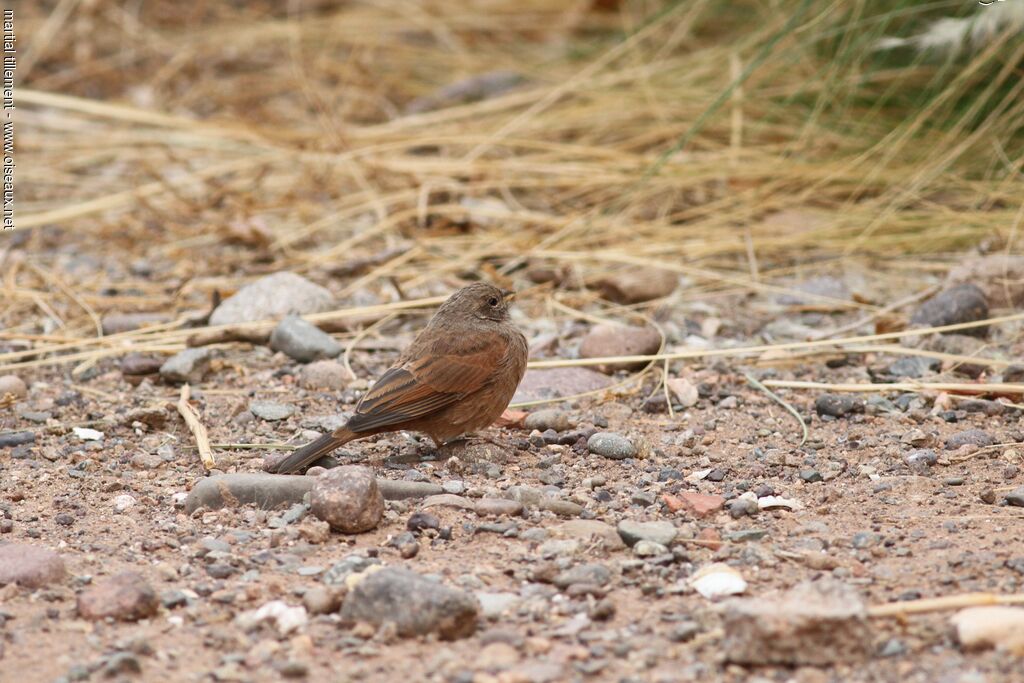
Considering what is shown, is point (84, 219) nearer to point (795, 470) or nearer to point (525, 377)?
point (525, 377)

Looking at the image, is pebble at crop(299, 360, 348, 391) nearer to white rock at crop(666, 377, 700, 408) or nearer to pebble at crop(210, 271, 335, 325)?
pebble at crop(210, 271, 335, 325)

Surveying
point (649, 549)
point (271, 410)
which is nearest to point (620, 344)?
point (271, 410)

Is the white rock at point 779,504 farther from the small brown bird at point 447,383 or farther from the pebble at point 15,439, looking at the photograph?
the pebble at point 15,439

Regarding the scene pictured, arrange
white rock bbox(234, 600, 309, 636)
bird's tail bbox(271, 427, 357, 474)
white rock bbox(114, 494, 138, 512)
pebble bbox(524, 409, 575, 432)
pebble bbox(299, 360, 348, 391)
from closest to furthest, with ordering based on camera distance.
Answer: white rock bbox(234, 600, 309, 636) < white rock bbox(114, 494, 138, 512) < bird's tail bbox(271, 427, 357, 474) < pebble bbox(524, 409, 575, 432) < pebble bbox(299, 360, 348, 391)

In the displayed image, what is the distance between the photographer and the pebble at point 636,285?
18.0 feet

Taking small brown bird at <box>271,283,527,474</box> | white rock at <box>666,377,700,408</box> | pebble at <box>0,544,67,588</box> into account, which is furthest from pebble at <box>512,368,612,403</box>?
pebble at <box>0,544,67,588</box>

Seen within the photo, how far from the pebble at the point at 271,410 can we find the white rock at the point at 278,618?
1580 mm

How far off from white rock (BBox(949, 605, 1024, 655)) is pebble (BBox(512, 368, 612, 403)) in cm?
218

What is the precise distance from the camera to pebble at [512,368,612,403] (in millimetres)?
4629

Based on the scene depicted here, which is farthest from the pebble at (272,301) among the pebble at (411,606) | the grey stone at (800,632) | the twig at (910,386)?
the grey stone at (800,632)

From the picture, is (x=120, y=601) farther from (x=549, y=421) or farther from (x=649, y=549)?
(x=549, y=421)

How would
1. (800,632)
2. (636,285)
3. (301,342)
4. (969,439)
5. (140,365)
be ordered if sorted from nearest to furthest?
(800,632) → (969,439) → (140,365) → (301,342) → (636,285)

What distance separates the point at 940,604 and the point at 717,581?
1.69 feet

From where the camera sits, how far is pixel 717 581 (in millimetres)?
2973
